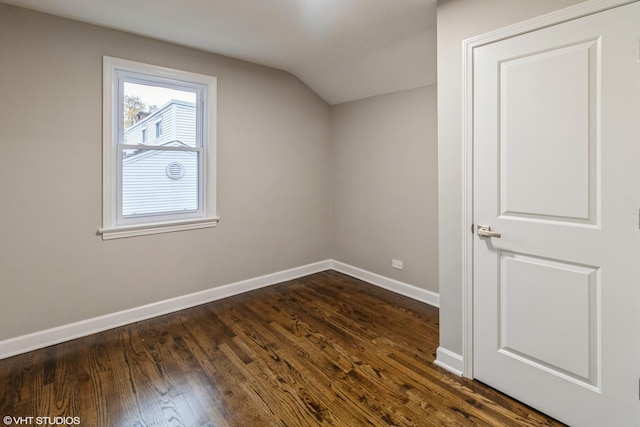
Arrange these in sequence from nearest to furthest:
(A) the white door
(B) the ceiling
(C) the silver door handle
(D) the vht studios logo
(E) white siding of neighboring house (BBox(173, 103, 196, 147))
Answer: (A) the white door, (D) the vht studios logo, (C) the silver door handle, (B) the ceiling, (E) white siding of neighboring house (BBox(173, 103, 196, 147))

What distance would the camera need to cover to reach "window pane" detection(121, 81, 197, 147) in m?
2.82

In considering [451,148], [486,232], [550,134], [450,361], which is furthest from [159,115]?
[450,361]

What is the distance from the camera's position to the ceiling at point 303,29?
7.36 feet

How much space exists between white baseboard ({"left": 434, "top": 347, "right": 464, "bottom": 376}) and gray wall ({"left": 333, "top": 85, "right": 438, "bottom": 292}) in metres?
1.09

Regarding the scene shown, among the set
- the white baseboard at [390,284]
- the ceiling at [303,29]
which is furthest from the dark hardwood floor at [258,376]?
the ceiling at [303,29]

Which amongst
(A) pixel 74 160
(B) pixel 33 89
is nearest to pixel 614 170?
(A) pixel 74 160

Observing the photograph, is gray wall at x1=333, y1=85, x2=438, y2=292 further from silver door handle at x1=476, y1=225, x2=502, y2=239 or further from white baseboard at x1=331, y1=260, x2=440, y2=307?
silver door handle at x1=476, y1=225, x2=502, y2=239

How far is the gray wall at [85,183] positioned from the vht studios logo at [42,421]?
92 centimetres

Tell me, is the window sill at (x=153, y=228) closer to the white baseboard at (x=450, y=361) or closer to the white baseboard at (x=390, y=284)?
the white baseboard at (x=390, y=284)

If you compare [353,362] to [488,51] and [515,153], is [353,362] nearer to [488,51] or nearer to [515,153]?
[515,153]

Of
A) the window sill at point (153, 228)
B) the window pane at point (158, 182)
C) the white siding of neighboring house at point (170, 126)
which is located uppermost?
the white siding of neighboring house at point (170, 126)

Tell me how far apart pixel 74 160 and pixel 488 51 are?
3.07 meters

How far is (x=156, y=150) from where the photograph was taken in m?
2.96

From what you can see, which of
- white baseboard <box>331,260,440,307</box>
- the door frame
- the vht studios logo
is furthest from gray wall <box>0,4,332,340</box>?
the door frame
